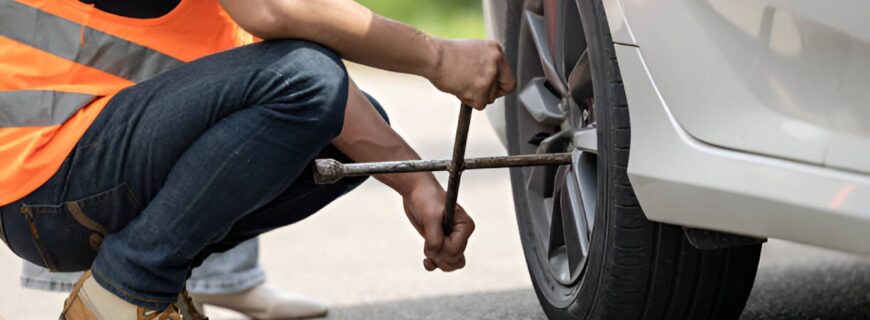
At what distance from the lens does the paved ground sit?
9.55 feet

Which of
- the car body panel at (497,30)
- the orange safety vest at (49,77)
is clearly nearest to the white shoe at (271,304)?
the car body panel at (497,30)

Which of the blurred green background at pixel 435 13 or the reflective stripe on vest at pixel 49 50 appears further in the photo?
the blurred green background at pixel 435 13

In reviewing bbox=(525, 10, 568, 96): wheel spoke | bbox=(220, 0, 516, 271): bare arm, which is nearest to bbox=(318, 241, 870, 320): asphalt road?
bbox=(525, 10, 568, 96): wheel spoke

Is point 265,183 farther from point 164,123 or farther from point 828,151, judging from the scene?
point 828,151

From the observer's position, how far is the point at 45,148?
6.78ft

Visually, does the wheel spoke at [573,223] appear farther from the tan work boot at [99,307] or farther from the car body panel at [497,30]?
the tan work boot at [99,307]

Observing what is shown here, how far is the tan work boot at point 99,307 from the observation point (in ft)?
6.77

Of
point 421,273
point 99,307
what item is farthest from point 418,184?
point 421,273

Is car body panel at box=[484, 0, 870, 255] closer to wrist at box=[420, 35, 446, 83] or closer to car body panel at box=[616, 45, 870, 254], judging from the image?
car body panel at box=[616, 45, 870, 254]

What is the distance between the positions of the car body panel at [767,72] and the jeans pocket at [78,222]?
85 centimetres

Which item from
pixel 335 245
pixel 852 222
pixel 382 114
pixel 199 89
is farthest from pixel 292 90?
pixel 335 245

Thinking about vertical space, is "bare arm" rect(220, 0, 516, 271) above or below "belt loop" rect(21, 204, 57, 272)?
above

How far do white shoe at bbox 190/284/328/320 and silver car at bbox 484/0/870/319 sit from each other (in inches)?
36.8

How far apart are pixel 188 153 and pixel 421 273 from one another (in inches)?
61.0
